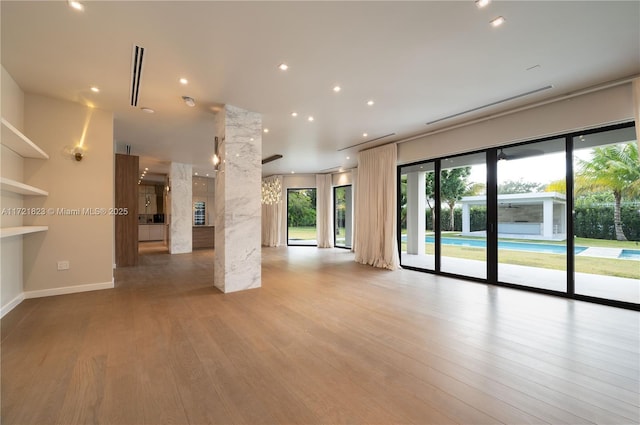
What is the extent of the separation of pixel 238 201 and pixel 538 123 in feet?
17.2

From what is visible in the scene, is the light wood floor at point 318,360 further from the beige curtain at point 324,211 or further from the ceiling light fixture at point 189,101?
the beige curtain at point 324,211

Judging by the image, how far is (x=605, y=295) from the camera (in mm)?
4133

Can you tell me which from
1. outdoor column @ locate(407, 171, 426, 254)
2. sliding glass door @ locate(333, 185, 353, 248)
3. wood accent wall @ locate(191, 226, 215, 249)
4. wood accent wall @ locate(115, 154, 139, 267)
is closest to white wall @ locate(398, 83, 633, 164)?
outdoor column @ locate(407, 171, 426, 254)

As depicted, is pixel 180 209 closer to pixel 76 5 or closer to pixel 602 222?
pixel 76 5

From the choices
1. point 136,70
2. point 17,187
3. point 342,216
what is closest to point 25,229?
point 17,187

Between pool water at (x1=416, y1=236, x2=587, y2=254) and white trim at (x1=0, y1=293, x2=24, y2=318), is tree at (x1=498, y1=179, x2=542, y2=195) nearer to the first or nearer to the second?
pool water at (x1=416, y1=236, x2=587, y2=254)

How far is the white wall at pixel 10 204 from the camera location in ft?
11.7

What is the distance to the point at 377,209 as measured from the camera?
7277 millimetres

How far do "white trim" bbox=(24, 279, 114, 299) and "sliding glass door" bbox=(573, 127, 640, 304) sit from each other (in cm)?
808

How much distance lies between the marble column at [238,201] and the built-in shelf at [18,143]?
2407mm

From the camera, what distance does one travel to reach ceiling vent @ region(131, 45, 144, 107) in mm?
3098

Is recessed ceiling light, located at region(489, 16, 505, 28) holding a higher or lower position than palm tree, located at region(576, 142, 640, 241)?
higher

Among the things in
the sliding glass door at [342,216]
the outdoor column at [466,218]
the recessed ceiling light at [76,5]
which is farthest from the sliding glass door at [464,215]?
the recessed ceiling light at [76,5]

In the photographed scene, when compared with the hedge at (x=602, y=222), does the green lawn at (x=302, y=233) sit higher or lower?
lower
